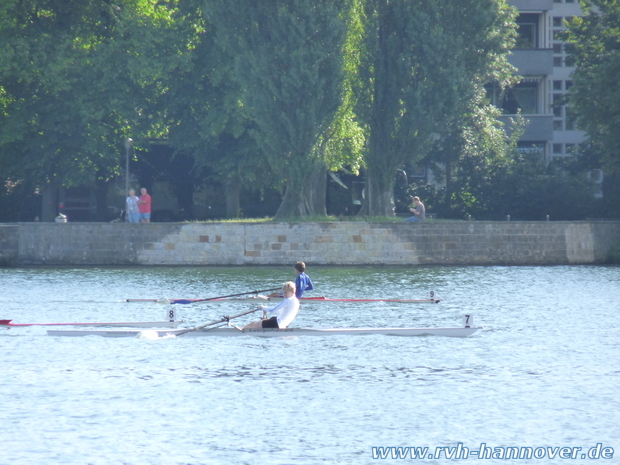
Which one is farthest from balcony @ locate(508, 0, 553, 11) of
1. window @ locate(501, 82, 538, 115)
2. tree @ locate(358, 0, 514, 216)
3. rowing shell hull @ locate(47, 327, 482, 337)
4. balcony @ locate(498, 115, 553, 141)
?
rowing shell hull @ locate(47, 327, 482, 337)

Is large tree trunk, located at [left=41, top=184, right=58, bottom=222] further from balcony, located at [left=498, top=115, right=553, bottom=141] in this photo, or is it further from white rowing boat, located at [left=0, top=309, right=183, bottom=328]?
balcony, located at [left=498, top=115, right=553, bottom=141]

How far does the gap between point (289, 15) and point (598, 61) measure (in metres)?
13.8

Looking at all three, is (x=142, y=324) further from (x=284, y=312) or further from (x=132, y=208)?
(x=132, y=208)

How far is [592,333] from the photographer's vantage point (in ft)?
75.2

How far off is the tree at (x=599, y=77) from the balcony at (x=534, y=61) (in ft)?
56.2

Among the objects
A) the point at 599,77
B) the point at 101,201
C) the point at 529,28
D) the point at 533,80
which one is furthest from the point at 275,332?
the point at 529,28

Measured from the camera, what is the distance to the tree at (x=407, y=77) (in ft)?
137

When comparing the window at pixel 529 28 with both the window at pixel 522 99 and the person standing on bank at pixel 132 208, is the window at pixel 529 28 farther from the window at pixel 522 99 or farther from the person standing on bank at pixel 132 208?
the person standing on bank at pixel 132 208

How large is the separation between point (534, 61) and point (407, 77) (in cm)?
2567

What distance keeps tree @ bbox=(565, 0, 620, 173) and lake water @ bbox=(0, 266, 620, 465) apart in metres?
15.6

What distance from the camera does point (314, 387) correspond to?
16.6 m

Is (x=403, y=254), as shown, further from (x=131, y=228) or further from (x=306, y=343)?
(x=306, y=343)

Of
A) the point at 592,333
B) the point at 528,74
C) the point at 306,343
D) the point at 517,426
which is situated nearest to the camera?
the point at 517,426

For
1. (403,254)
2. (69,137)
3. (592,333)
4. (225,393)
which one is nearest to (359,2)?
(403,254)
